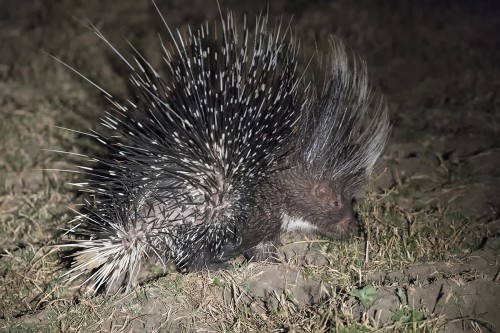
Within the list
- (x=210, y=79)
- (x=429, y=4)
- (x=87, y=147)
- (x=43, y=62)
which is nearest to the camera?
(x=210, y=79)

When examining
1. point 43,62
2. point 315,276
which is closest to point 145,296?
point 315,276

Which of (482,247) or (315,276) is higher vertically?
(482,247)

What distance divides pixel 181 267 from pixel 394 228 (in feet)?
3.92

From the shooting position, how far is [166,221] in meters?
2.87

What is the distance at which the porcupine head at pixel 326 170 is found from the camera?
10.2ft

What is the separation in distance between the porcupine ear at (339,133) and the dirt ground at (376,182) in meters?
0.43

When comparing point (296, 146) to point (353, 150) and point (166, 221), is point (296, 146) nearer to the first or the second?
point (353, 150)

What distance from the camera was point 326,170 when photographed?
320 centimetres

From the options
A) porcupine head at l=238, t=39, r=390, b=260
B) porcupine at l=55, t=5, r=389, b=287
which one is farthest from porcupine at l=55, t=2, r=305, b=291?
porcupine head at l=238, t=39, r=390, b=260

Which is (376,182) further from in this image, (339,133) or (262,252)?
(262,252)

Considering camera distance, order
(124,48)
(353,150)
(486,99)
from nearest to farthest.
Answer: (353,150)
(486,99)
(124,48)

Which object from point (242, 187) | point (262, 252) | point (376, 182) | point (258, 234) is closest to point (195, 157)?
point (242, 187)

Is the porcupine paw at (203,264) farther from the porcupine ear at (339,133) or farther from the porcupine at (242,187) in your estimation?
the porcupine ear at (339,133)

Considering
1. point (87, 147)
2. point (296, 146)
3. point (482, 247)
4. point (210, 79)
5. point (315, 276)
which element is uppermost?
point (210, 79)
